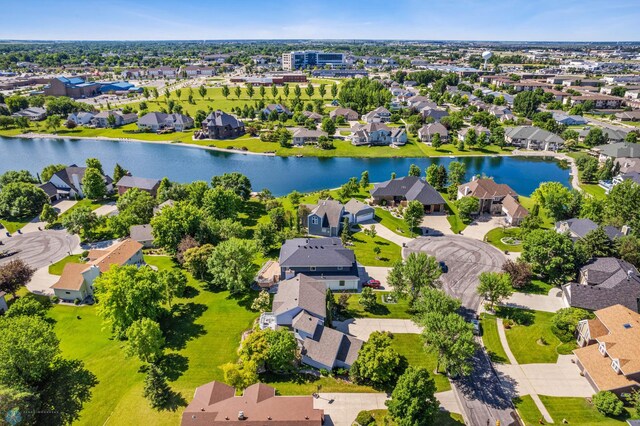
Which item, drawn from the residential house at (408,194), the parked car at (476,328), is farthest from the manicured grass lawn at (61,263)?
the parked car at (476,328)

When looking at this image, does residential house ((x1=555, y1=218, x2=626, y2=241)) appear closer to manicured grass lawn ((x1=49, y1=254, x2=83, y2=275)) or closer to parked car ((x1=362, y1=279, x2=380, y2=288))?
parked car ((x1=362, y1=279, x2=380, y2=288))

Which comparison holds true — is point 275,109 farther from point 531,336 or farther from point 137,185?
point 531,336

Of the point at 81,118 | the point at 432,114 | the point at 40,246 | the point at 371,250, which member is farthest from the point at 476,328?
the point at 81,118

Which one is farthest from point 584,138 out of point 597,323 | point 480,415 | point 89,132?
point 89,132

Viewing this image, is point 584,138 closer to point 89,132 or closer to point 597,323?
point 597,323

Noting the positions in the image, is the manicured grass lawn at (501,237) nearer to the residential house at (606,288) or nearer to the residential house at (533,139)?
the residential house at (606,288)

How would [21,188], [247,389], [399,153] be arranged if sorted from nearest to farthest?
[247,389]
[21,188]
[399,153]

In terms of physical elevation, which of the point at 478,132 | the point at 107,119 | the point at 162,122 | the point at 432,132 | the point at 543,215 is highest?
the point at 107,119
